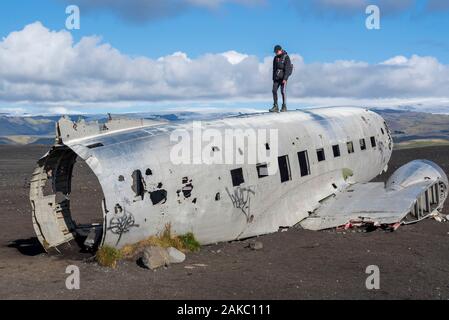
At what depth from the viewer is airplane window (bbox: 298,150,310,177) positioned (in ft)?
68.7

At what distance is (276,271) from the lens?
615 inches

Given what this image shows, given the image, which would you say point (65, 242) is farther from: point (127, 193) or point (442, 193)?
point (442, 193)

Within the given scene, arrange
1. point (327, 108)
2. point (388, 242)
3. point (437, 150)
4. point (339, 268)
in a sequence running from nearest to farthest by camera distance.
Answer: point (339, 268), point (388, 242), point (327, 108), point (437, 150)

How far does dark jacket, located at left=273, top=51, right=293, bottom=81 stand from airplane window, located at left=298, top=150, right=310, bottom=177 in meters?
4.86

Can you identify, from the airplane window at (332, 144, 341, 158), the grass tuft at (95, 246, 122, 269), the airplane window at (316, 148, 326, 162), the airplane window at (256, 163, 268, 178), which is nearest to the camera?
the grass tuft at (95, 246, 122, 269)

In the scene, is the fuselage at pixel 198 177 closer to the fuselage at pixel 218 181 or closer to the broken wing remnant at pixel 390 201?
the fuselage at pixel 218 181

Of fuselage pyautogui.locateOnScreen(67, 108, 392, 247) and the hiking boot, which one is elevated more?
the hiking boot

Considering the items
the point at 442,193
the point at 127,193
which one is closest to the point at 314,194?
the point at 442,193

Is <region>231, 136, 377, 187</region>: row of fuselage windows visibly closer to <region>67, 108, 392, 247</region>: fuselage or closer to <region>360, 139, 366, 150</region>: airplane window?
<region>67, 108, 392, 247</region>: fuselage

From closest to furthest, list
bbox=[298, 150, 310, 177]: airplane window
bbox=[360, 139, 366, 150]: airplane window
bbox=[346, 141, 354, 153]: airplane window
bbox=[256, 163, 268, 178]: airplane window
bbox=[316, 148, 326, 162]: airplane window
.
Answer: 1. bbox=[256, 163, 268, 178]: airplane window
2. bbox=[298, 150, 310, 177]: airplane window
3. bbox=[316, 148, 326, 162]: airplane window
4. bbox=[346, 141, 354, 153]: airplane window
5. bbox=[360, 139, 366, 150]: airplane window

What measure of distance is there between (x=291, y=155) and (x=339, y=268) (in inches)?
227

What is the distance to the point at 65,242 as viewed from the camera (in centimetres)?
1911

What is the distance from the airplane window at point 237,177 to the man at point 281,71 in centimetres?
674

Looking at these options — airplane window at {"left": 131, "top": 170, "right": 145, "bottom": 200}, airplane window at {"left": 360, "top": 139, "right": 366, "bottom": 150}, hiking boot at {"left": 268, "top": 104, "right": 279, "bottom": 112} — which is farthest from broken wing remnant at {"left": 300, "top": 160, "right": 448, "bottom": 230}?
airplane window at {"left": 131, "top": 170, "right": 145, "bottom": 200}
